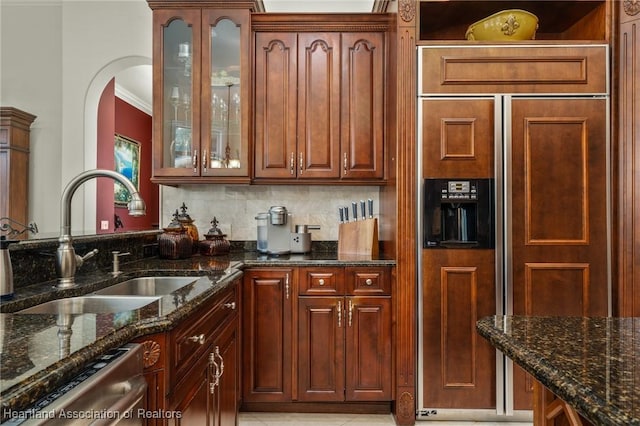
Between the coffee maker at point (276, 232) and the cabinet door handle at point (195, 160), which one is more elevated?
the cabinet door handle at point (195, 160)

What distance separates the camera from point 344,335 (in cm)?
223

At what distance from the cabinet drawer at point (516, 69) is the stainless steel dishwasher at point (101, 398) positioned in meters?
1.96

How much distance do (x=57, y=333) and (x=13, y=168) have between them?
1449 millimetres

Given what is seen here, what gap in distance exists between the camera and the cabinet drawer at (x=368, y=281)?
2234 millimetres

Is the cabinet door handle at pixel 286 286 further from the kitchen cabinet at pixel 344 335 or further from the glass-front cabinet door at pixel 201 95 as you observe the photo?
the glass-front cabinet door at pixel 201 95

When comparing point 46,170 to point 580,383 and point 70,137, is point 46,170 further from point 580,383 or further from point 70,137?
point 580,383

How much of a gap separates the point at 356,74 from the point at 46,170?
6.55 ft

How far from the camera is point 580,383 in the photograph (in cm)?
62

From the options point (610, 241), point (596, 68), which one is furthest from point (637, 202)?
point (596, 68)

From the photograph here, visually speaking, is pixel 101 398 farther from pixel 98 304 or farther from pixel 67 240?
pixel 67 240

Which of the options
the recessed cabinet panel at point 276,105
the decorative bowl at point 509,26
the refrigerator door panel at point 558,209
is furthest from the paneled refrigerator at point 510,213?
the recessed cabinet panel at point 276,105

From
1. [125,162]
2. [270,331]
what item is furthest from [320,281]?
[125,162]

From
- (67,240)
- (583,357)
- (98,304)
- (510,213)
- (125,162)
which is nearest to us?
(583,357)

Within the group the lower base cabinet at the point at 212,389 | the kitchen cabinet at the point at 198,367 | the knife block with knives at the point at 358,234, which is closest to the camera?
the kitchen cabinet at the point at 198,367
